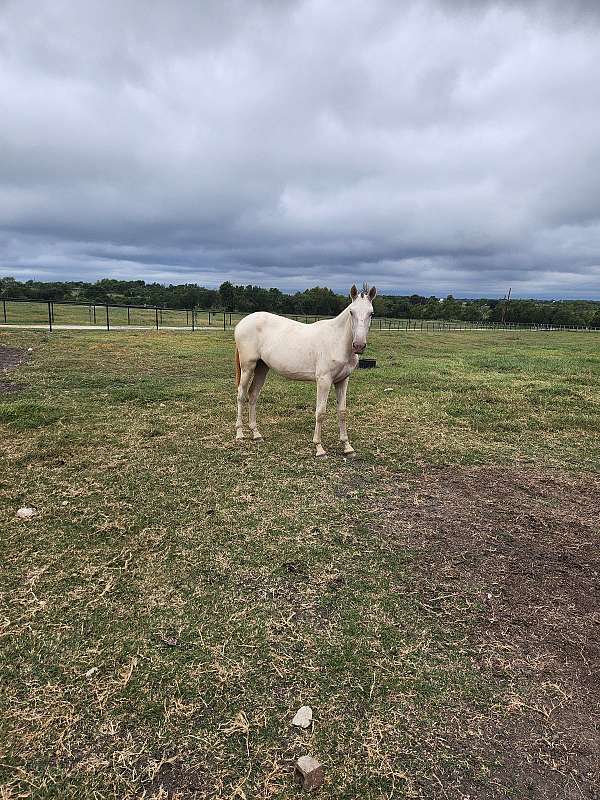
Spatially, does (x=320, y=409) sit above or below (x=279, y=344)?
below

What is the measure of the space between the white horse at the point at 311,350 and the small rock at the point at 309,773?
13.1 feet

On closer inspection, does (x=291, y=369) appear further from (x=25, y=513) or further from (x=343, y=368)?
(x=25, y=513)

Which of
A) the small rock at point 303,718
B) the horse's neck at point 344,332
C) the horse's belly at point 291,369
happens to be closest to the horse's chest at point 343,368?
the horse's neck at point 344,332

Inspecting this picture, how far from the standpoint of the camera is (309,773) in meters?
1.85

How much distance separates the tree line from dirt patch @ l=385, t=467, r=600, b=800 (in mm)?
16756

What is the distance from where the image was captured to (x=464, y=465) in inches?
224

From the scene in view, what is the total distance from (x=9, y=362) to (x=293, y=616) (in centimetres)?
1216

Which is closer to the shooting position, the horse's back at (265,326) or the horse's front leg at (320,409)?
the horse's front leg at (320,409)

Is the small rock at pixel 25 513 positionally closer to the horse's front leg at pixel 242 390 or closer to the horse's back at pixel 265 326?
the horse's front leg at pixel 242 390

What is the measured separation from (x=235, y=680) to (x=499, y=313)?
98265 millimetres

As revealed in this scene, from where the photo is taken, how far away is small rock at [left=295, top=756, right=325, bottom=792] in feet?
6.07

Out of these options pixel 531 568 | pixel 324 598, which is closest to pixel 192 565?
pixel 324 598

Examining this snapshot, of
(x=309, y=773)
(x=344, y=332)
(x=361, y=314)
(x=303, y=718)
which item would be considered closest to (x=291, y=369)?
(x=344, y=332)

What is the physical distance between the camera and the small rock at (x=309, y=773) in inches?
72.8
